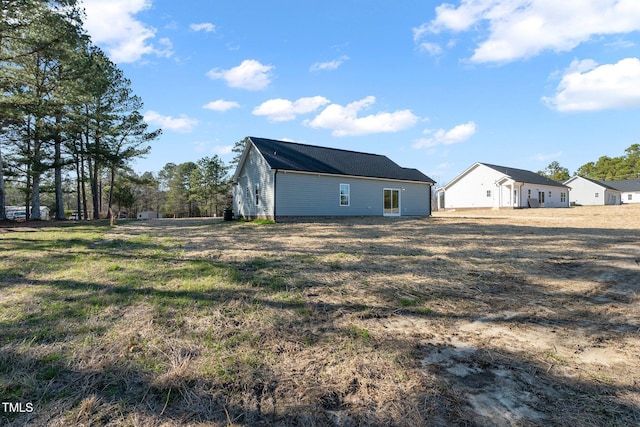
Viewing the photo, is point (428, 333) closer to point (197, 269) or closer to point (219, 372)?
point (219, 372)

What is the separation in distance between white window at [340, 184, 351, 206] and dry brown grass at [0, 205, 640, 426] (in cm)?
1379

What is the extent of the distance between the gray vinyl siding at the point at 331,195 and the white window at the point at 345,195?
16 cm

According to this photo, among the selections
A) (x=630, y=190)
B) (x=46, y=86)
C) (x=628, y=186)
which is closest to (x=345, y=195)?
(x=46, y=86)

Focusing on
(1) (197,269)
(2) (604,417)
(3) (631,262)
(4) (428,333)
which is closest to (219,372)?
(4) (428,333)

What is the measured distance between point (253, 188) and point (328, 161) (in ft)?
15.8

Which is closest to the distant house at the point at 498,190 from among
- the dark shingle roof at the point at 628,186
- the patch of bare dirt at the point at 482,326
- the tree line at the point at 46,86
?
the dark shingle roof at the point at 628,186

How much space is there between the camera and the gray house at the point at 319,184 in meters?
16.9

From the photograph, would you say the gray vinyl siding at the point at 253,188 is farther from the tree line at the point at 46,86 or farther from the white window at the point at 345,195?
the tree line at the point at 46,86

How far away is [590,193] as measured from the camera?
47.9m

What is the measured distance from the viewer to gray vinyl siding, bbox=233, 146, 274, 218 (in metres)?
17.0

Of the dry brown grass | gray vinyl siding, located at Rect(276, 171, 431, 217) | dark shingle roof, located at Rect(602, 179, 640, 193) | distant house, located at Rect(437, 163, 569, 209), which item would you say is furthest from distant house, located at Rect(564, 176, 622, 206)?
the dry brown grass

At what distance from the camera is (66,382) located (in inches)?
93.0

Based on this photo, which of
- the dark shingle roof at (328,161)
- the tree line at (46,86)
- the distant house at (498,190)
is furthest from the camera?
the distant house at (498,190)

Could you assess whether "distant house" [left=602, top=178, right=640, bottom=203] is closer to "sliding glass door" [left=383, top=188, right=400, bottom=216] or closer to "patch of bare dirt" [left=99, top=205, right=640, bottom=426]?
"sliding glass door" [left=383, top=188, right=400, bottom=216]
